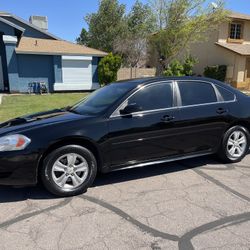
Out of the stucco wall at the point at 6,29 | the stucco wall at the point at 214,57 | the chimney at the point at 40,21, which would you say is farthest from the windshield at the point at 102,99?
the chimney at the point at 40,21

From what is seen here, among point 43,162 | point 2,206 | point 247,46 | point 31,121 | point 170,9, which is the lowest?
point 2,206

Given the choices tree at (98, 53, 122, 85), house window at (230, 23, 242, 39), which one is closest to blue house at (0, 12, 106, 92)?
tree at (98, 53, 122, 85)

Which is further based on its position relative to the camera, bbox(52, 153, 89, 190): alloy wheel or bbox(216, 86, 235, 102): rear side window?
bbox(216, 86, 235, 102): rear side window

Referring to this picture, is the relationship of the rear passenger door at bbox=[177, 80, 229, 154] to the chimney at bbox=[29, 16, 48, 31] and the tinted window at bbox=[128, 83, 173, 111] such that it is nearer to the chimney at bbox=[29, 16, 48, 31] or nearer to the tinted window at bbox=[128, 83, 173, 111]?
the tinted window at bbox=[128, 83, 173, 111]

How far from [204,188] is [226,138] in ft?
4.25

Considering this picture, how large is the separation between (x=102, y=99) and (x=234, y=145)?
2.49 metres

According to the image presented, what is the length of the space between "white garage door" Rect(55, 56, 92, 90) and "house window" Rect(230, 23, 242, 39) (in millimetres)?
12980

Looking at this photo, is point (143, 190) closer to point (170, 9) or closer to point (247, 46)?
point (170, 9)

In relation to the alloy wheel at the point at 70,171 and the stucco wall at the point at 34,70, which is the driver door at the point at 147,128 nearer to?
the alloy wheel at the point at 70,171

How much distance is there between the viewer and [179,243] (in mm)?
2814

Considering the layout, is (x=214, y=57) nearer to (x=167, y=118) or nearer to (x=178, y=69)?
(x=178, y=69)

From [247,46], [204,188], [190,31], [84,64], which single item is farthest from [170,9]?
[204,188]

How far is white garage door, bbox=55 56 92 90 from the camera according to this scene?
1945cm

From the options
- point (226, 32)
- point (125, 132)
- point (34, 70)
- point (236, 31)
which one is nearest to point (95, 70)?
point (34, 70)
